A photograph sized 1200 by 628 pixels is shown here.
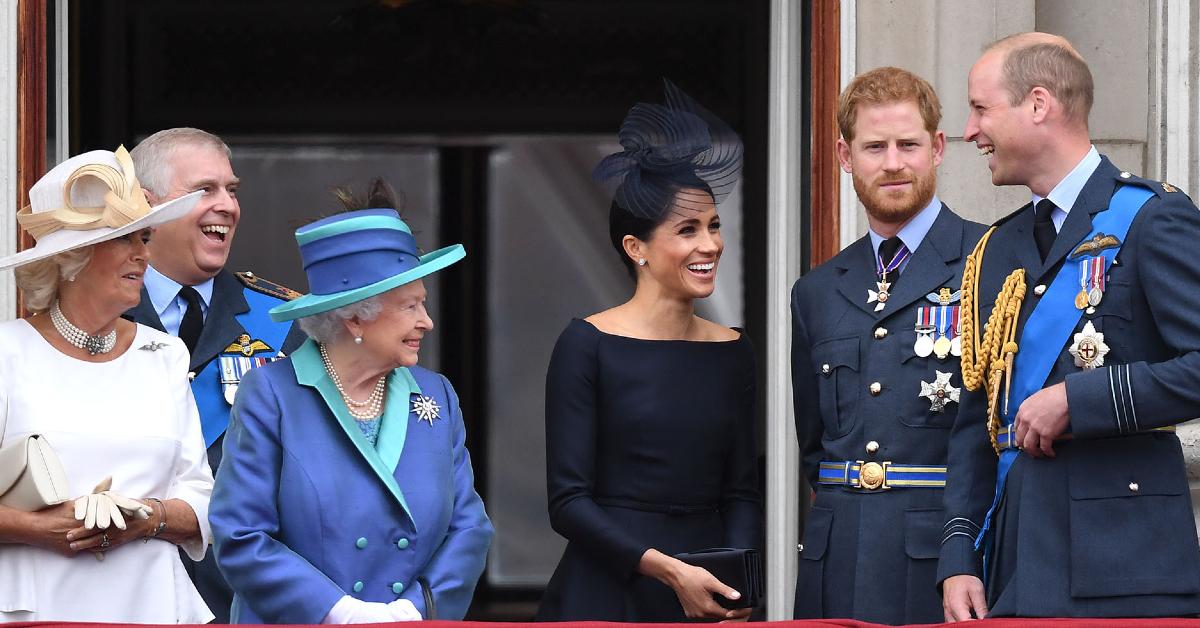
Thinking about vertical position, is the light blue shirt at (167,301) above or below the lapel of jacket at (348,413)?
above

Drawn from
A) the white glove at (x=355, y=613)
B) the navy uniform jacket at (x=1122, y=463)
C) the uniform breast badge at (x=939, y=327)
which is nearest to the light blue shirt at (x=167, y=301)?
the white glove at (x=355, y=613)

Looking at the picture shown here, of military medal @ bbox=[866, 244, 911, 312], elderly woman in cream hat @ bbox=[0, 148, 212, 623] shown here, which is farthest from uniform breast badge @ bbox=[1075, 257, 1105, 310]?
elderly woman in cream hat @ bbox=[0, 148, 212, 623]

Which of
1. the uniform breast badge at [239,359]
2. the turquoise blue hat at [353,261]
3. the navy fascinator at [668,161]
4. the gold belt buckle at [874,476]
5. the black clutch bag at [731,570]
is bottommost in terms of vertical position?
the black clutch bag at [731,570]

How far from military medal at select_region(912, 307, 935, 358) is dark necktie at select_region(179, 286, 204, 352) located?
1.67m

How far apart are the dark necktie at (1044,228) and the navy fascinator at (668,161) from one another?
87cm

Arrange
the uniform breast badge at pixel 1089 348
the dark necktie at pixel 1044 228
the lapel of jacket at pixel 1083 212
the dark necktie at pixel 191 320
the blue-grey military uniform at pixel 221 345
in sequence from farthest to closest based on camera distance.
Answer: the dark necktie at pixel 191 320, the blue-grey military uniform at pixel 221 345, the dark necktie at pixel 1044 228, the lapel of jacket at pixel 1083 212, the uniform breast badge at pixel 1089 348

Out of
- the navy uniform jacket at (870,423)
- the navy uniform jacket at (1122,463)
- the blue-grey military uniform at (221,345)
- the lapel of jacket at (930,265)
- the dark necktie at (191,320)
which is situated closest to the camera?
the navy uniform jacket at (1122,463)

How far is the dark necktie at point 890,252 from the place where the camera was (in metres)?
4.16

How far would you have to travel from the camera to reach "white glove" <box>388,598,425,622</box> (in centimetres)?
339

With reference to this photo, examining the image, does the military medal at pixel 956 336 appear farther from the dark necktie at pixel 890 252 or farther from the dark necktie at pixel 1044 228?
the dark necktie at pixel 1044 228

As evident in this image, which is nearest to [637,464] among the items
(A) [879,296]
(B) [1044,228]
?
(A) [879,296]

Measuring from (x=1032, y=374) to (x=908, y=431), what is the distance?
56 centimetres

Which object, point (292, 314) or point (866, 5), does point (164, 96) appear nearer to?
point (866, 5)

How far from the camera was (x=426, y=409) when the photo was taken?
3664 millimetres
